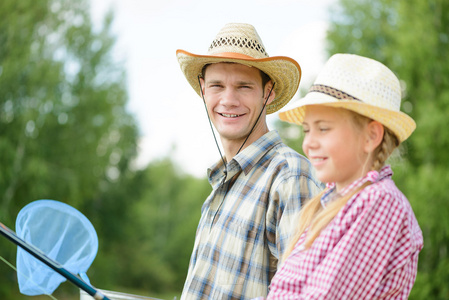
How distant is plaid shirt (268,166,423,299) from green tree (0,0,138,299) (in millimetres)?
12830

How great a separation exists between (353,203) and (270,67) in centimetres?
120

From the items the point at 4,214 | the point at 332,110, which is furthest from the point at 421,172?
the point at 332,110

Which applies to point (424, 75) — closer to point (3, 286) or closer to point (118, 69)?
point (118, 69)

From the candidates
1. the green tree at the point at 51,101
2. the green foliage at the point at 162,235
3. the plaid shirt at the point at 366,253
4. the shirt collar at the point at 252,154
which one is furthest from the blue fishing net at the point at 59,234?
the green foliage at the point at 162,235

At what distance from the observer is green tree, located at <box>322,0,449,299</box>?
11906mm

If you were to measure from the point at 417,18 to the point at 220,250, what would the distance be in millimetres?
12098

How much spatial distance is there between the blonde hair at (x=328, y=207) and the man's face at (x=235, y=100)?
2.79ft

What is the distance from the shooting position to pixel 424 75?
13.1m

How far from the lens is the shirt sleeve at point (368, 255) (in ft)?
4.70

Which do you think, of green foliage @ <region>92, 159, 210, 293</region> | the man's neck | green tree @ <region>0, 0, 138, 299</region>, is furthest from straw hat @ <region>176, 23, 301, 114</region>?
green foliage @ <region>92, 159, 210, 293</region>

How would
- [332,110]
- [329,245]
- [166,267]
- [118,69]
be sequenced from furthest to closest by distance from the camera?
[166,267] → [118,69] → [332,110] → [329,245]

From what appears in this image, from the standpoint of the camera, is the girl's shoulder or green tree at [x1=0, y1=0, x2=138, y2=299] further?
green tree at [x1=0, y1=0, x2=138, y2=299]

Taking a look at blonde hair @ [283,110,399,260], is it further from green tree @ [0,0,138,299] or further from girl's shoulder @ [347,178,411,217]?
green tree @ [0,0,138,299]

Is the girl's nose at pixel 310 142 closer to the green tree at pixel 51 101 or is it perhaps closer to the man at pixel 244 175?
the man at pixel 244 175
